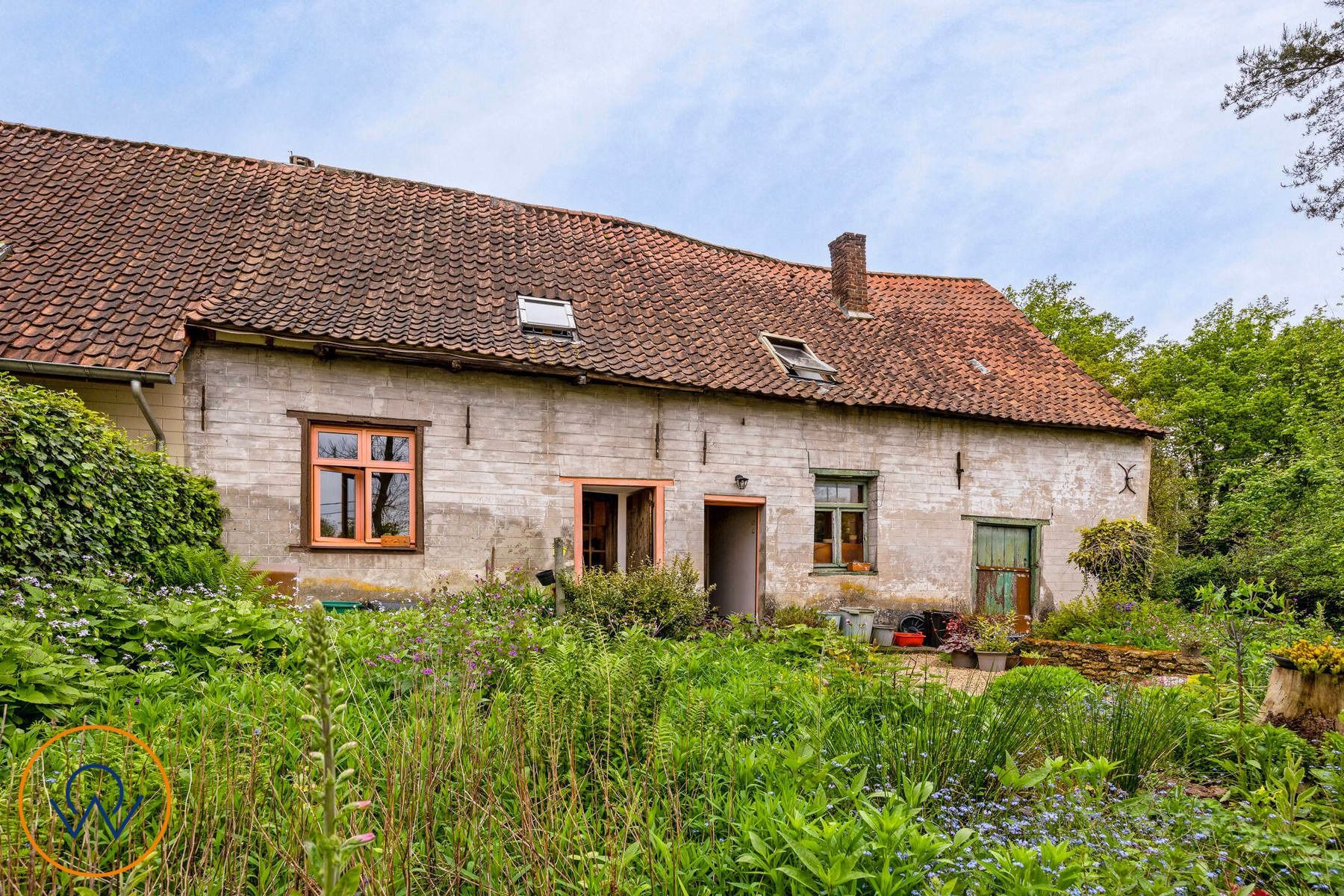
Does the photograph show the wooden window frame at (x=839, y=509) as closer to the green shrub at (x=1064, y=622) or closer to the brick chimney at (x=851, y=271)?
the green shrub at (x=1064, y=622)

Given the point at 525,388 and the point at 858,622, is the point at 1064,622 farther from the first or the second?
the point at 525,388

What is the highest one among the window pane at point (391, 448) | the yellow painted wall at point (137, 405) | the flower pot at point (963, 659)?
the yellow painted wall at point (137, 405)

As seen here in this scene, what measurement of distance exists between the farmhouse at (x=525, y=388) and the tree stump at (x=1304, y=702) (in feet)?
23.2

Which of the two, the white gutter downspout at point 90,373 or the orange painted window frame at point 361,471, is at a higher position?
the white gutter downspout at point 90,373

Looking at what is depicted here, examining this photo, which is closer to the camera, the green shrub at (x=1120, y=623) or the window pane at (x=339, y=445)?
the window pane at (x=339, y=445)

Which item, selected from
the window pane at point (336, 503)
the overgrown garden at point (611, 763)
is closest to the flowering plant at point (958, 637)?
the overgrown garden at point (611, 763)

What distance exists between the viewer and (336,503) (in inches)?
375

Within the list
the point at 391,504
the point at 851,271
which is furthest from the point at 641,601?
the point at 851,271

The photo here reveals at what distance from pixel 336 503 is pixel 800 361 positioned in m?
7.23

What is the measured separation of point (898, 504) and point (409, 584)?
24.7ft

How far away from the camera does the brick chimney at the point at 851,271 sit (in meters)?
15.4

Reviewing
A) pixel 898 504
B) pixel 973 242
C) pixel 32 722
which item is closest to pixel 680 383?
pixel 898 504

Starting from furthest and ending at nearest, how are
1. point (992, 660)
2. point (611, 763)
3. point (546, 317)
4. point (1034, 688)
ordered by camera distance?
point (546, 317) → point (992, 660) → point (1034, 688) → point (611, 763)

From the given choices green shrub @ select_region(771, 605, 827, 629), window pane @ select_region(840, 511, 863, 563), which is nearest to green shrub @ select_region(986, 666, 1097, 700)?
green shrub @ select_region(771, 605, 827, 629)
